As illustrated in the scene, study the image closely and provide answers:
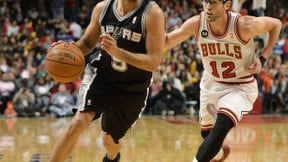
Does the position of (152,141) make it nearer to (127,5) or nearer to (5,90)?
(127,5)

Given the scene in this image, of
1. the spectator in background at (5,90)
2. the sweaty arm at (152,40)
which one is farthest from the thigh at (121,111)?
the spectator in background at (5,90)

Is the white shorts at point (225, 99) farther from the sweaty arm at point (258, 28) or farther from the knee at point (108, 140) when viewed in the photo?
the knee at point (108, 140)

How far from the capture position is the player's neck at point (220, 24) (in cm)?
559

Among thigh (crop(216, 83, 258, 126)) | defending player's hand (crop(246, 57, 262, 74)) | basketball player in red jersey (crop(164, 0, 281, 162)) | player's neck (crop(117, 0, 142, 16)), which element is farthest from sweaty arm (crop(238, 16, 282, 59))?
player's neck (crop(117, 0, 142, 16))

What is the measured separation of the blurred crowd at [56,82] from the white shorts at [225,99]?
5.42m

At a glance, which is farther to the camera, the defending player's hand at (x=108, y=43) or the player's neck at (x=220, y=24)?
the player's neck at (x=220, y=24)

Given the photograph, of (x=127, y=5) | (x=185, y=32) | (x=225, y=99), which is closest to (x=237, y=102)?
(x=225, y=99)

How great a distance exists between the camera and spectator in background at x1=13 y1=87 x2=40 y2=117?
43.8ft

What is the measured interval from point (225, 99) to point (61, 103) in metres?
8.24

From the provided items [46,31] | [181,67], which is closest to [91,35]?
[181,67]

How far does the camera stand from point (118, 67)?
4.88 meters

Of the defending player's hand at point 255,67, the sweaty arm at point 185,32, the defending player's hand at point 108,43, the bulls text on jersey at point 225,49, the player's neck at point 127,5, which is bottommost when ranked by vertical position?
the defending player's hand at point 255,67

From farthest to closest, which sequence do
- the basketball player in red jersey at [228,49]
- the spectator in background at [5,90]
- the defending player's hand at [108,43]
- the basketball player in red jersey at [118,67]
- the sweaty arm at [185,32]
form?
the spectator in background at [5,90]
the sweaty arm at [185,32]
the basketball player in red jersey at [228,49]
the basketball player in red jersey at [118,67]
the defending player's hand at [108,43]

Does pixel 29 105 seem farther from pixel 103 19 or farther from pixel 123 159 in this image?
pixel 103 19
